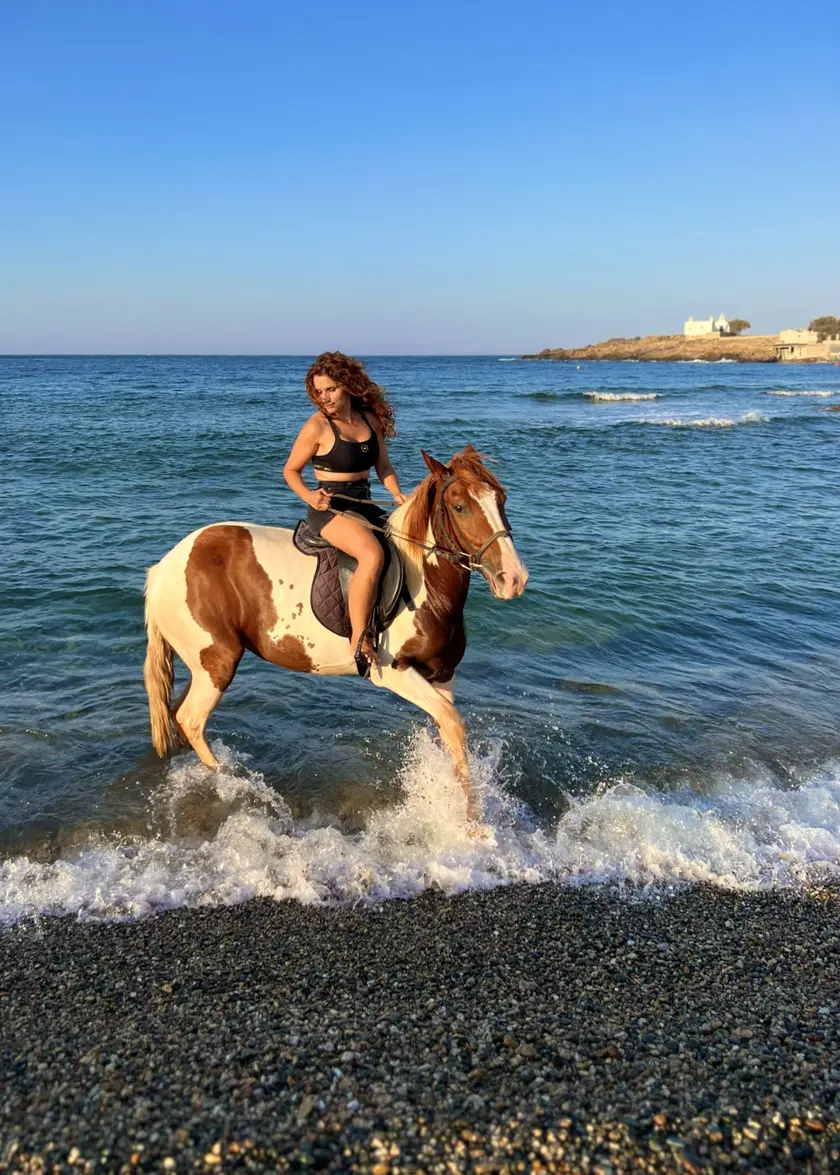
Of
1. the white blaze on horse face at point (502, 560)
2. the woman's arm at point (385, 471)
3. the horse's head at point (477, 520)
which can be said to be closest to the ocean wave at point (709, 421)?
the woman's arm at point (385, 471)

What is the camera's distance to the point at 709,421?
3322 centimetres

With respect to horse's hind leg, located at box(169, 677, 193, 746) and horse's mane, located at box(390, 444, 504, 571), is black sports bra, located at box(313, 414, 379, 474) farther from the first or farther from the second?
horse's hind leg, located at box(169, 677, 193, 746)

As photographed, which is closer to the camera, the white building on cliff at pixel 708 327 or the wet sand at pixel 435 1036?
the wet sand at pixel 435 1036

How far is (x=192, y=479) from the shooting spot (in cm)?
1752

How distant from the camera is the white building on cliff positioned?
511 ft

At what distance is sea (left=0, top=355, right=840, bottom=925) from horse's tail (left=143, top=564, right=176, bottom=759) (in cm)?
24

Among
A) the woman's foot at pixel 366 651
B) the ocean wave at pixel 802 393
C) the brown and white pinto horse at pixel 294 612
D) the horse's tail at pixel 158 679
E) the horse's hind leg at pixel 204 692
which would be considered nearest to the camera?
the brown and white pinto horse at pixel 294 612

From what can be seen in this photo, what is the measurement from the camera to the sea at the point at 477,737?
14.9ft

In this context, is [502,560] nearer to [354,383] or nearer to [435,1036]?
[354,383]

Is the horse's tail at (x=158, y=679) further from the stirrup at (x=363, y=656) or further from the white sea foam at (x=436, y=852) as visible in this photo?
the stirrup at (x=363, y=656)

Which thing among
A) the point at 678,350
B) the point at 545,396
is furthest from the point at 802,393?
the point at 678,350

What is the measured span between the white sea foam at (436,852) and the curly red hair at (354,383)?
2724 mm

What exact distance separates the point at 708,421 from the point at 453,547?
3239 cm

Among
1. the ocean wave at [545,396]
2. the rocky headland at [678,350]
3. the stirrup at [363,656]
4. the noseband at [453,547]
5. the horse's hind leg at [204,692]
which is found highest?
the rocky headland at [678,350]
